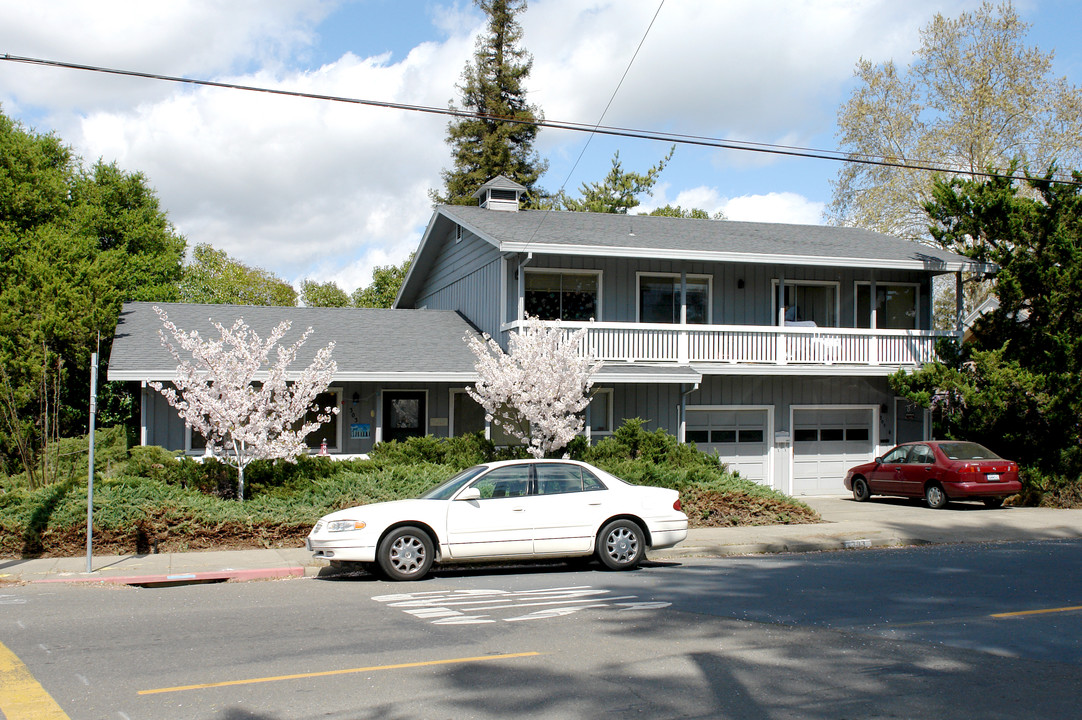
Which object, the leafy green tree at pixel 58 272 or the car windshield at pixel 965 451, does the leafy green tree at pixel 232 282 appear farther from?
the car windshield at pixel 965 451

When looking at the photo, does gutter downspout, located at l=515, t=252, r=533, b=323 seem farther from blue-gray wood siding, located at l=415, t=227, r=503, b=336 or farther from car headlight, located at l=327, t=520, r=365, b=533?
car headlight, located at l=327, t=520, r=365, b=533

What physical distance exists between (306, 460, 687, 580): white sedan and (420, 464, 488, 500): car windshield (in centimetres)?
1

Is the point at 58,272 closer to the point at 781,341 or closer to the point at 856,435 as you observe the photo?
the point at 781,341

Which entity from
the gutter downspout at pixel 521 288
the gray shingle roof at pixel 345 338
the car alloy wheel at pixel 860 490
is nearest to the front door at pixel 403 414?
the gray shingle roof at pixel 345 338

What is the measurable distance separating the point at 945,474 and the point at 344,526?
41.4 ft

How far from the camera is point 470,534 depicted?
1092cm

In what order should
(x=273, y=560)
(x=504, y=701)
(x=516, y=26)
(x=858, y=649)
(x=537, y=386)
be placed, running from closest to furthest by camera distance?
(x=504, y=701)
(x=858, y=649)
(x=273, y=560)
(x=537, y=386)
(x=516, y=26)

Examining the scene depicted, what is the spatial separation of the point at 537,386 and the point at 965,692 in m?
10.4

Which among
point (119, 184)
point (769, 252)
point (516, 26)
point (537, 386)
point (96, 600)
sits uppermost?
point (516, 26)

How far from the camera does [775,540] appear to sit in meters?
14.2

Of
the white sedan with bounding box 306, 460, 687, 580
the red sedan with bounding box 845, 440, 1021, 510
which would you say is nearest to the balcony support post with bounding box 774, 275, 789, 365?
the red sedan with bounding box 845, 440, 1021, 510

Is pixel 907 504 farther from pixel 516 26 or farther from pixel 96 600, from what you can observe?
pixel 516 26

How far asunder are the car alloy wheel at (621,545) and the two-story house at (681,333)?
7290 mm

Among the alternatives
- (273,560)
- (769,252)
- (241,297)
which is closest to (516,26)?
(241,297)
